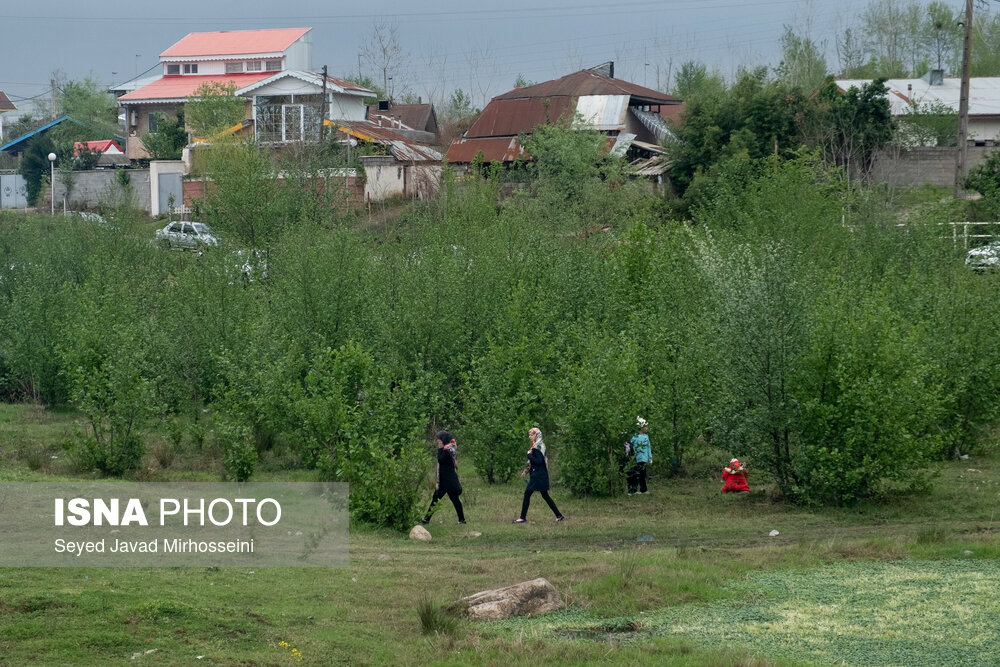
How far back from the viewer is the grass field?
10961mm

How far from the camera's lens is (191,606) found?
37.9 feet

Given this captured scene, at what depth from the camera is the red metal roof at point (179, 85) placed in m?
80.1

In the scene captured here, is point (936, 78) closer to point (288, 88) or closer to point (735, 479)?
point (288, 88)

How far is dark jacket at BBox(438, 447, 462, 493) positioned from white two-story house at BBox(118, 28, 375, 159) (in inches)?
1530

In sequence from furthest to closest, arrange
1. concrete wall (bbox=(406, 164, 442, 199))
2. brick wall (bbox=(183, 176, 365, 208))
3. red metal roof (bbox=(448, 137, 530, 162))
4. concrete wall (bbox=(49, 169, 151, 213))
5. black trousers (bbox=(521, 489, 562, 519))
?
concrete wall (bbox=(49, 169, 151, 213)), red metal roof (bbox=(448, 137, 530, 162)), concrete wall (bbox=(406, 164, 442, 199)), brick wall (bbox=(183, 176, 365, 208)), black trousers (bbox=(521, 489, 562, 519))

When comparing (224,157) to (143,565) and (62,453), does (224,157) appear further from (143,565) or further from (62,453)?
(143,565)

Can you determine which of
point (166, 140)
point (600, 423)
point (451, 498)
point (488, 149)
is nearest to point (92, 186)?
point (166, 140)

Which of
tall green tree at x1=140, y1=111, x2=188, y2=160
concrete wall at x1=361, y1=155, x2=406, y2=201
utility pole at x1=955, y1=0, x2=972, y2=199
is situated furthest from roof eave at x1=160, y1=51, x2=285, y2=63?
utility pole at x1=955, y1=0, x2=972, y2=199

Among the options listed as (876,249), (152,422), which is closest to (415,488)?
(152,422)

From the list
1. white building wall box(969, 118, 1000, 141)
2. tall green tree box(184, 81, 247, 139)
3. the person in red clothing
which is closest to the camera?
the person in red clothing

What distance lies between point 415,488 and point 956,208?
96.5 ft

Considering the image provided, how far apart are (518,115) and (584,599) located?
174 ft

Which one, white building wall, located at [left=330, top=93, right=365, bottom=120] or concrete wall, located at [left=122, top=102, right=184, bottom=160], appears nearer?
white building wall, located at [left=330, top=93, right=365, bottom=120]

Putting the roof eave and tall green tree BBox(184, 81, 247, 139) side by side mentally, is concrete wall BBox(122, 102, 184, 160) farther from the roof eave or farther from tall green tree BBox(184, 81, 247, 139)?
tall green tree BBox(184, 81, 247, 139)
